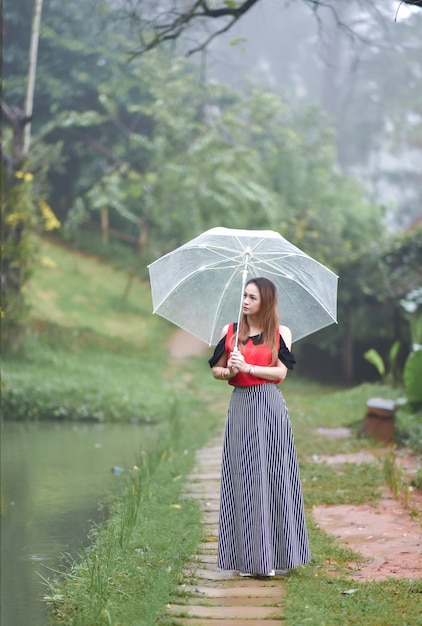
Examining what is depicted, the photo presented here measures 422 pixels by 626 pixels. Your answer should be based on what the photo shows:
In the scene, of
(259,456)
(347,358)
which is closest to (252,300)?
(259,456)

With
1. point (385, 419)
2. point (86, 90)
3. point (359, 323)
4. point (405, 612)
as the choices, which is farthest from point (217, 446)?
point (86, 90)

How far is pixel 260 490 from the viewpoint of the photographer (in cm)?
457

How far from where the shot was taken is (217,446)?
9.12m

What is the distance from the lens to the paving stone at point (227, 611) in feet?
13.1

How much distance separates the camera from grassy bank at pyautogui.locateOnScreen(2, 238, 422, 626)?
421 cm

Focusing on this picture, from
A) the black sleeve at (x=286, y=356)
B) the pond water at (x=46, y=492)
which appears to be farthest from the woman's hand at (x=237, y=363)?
the pond water at (x=46, y=492)

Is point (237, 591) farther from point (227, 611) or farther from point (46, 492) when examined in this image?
point (46, 492)

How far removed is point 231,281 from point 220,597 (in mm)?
1732

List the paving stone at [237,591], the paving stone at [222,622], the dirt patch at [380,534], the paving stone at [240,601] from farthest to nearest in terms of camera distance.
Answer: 1. the dirt patch at [380,534]
2. the paving stone at [237,591]
3. the paving stone at [240,601]
4. the paving stone at [222,622]

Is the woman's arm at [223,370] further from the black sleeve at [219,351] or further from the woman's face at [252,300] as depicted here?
the woman's face at [252,300]

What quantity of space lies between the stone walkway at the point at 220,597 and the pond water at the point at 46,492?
0.88 m

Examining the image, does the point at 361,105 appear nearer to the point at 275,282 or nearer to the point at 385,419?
the point at 385,419

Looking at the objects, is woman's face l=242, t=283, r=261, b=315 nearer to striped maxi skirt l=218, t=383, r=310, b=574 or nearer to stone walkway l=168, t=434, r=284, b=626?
striped maxi skirt l=218, t=383, r=310, b=574

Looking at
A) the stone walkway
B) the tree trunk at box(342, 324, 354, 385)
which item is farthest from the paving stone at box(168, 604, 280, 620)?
the tree trunk at box(342, 324, 354, 385)
